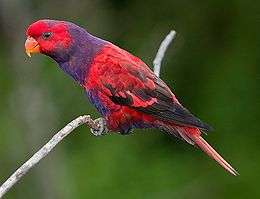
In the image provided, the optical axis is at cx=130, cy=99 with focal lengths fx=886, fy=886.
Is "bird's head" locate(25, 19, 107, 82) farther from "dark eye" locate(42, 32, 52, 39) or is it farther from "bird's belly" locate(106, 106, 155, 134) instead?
"bird's belly" locate(106, 106, 155, 134)

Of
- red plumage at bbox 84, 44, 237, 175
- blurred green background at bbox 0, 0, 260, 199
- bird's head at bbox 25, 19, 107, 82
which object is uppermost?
bird's head at bbox 25, 19, 107, 82

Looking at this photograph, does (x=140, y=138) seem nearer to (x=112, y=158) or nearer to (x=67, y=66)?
(x=112, y=158)

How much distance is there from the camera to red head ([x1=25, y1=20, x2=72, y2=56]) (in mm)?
4078

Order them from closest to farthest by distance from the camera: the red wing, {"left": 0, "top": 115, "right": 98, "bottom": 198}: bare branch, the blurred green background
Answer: {"left": 0, "top": 115, "right": 98, "bottom": 198}: bare branch < the red wing < the blurred green background

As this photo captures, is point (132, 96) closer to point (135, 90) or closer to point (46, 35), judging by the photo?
point (135, 90)

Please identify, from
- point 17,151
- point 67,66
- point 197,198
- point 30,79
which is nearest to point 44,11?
point 30,79

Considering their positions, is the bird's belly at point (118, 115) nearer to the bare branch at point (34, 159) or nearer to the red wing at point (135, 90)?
the red wing at point (135, 90)

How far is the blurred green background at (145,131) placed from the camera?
668 centimetres

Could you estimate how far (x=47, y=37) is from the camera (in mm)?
4094

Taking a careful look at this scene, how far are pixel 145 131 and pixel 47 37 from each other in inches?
118

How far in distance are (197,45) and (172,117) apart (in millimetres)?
3024

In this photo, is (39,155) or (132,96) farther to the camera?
(132,96)

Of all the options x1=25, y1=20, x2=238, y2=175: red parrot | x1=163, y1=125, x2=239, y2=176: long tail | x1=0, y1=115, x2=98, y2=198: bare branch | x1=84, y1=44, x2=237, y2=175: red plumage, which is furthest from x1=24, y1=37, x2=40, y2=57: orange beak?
x1=163, y1=125, x2=239, y2=176: long tail

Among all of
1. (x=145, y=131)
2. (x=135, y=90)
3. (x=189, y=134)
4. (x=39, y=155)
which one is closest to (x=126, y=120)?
(x=135, y=90)
